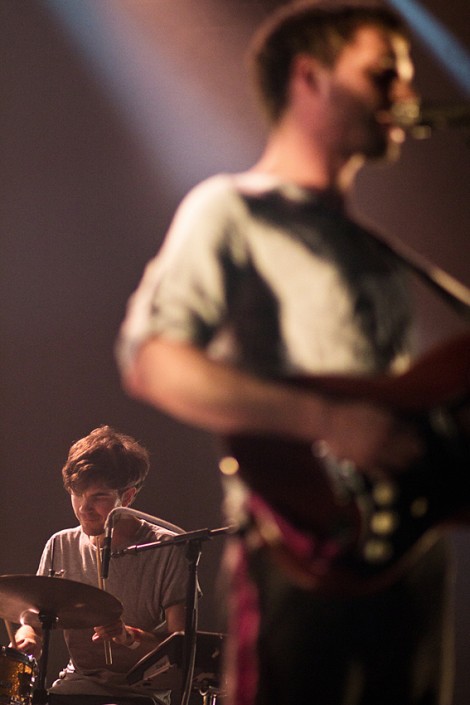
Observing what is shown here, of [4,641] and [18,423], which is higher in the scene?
[18,423]

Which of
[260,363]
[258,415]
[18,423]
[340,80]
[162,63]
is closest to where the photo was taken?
[258,415]

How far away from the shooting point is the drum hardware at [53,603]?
325cm

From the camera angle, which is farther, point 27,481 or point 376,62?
point 27,481

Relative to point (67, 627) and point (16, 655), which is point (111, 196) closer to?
point (67, 627)

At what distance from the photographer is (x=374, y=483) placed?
3.91 ft

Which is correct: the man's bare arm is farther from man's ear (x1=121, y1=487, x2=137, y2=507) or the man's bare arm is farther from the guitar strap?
man's ear (x1=121, y1=487, x2=137, y2=507)

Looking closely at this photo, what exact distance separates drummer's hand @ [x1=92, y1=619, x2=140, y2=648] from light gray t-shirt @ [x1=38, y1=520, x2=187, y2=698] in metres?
0.10

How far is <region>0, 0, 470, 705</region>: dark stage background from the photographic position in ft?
9.89

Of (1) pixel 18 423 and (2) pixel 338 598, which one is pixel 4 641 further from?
(2) pixel 338 598

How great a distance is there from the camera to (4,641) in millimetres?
4598

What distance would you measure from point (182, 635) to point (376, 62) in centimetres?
219

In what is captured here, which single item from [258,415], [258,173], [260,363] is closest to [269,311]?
[260,363]

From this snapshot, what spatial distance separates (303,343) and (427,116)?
16.4 inches

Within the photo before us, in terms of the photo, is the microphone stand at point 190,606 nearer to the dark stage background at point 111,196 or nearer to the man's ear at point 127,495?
the man's ear at point 127,495
